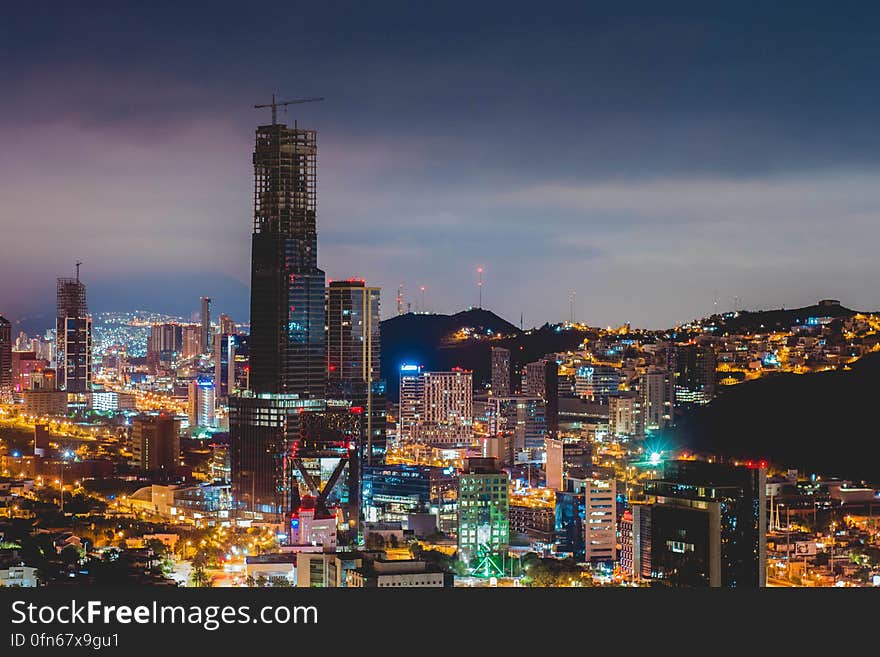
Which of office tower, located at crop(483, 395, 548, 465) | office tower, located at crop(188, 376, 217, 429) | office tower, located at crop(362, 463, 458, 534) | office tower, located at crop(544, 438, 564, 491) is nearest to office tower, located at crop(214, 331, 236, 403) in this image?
office tower, located at crop(188, 376, 217, 429)

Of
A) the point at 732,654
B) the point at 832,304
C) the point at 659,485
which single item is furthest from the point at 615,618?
the point at 832,304

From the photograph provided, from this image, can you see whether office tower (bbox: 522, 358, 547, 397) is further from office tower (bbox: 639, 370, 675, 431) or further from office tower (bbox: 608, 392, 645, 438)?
office tower (bbox: 639, 370, 675, 431)

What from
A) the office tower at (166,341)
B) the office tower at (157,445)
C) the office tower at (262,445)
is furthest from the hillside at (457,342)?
the office tower at (262,445)

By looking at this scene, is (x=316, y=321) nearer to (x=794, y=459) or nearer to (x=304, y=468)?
(x=304, y=468)

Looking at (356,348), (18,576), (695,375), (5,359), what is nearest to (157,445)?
(356,348)

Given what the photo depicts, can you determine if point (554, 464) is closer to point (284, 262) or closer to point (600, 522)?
point (284, 262)

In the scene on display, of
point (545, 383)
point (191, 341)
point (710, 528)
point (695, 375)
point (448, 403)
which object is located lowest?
point (710, 528)
